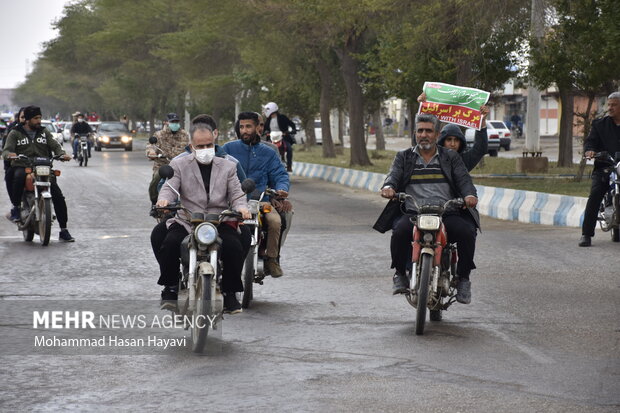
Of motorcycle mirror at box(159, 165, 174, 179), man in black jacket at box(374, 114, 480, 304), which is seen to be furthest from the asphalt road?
motorcycle mirror at box(159, 165, 174, 179)

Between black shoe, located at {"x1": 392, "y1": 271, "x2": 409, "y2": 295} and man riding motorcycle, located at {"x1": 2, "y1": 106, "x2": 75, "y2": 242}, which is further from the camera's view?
man riding motorcycle, located at {"x1": 2, "y1": 106, "x2": 75, "y2": 242}

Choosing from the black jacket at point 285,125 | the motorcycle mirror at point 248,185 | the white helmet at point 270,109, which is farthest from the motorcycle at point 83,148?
the motorcycle mirror at point 248,185

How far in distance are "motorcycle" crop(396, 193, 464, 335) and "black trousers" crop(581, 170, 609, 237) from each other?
20.3 feet

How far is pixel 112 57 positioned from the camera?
76.4 metres

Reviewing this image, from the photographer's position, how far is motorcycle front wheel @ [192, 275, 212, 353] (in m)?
7.73

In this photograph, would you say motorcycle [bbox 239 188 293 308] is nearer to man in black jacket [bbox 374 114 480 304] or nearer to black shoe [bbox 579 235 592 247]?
man in black jacket [bbox 374 114 480 304]

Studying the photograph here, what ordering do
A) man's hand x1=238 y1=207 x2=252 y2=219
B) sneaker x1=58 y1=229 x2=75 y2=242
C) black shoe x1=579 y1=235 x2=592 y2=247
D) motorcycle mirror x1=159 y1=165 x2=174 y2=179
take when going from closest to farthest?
motorcycle mirror x1=159 y1=165 x2=174 y2=179 < man's hand x1=238 y1=207 x2=252 y2=219 < black shoe x1=579 y1=235 x2=592 y2=247 < sneaker x1=58 y1=229 x2=75 y2=242

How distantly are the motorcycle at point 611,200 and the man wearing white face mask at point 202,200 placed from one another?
711 cm

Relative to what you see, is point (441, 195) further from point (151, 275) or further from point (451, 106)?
point (151, 275)

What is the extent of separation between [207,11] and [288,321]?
3168 centimetres

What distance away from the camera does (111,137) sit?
64.4 meters

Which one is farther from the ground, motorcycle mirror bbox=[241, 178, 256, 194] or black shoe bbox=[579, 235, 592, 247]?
motorcycle mirror bbox=[241, 178, 256, 194]

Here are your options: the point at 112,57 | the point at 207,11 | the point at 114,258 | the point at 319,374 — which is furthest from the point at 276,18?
the point at 112,57

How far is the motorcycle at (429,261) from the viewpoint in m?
8.55
